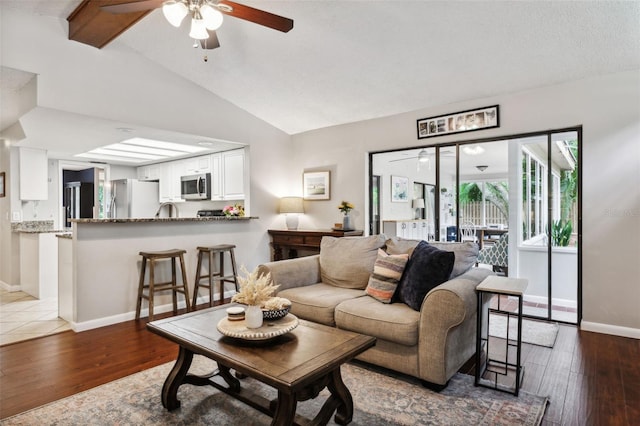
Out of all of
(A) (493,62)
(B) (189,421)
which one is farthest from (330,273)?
(A) (493,62)

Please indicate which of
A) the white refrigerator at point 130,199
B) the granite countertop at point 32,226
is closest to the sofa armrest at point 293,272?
the granite countertop at point 32,226

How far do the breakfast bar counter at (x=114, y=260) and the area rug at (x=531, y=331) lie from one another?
3.43 meters

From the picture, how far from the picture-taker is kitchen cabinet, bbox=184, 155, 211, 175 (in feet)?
19.7

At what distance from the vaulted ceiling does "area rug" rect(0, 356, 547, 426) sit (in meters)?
2.69

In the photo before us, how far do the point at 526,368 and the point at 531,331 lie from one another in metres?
0.94

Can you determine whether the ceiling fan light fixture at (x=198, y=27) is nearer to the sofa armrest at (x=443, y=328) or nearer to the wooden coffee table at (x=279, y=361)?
the wooden coffee table at (x=279, y=361)

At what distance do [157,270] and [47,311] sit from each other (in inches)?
54.0

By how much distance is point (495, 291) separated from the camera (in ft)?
7.48

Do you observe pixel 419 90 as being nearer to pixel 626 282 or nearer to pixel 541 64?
pixel 541 64

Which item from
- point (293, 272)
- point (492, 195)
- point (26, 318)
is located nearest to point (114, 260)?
point (26, 318)

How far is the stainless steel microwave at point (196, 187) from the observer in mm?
5895

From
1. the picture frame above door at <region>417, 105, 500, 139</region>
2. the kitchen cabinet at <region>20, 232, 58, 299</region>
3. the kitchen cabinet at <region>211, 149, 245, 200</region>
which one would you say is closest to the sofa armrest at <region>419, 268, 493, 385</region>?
the picture frame above door at <region>417, 105, 500, 139</region>

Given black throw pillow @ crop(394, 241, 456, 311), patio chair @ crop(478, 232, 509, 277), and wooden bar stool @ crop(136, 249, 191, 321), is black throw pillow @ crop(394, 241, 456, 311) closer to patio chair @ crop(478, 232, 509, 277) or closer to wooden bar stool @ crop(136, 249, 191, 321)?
patio chair @ crop(478, 232, 509, 277)

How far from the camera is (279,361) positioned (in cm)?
163
